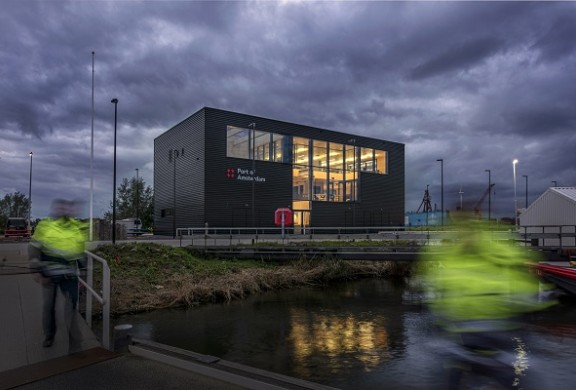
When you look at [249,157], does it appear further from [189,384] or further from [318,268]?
[189,384]

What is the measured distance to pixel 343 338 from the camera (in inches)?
353

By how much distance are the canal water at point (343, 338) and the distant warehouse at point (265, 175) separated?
20.8 meters

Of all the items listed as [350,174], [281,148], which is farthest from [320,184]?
[281,148]

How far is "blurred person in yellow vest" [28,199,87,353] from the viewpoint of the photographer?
510 centimetres

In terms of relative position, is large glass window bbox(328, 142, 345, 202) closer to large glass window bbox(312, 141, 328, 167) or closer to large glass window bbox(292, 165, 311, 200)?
large glass window bbox(312, 141, 328, 167)

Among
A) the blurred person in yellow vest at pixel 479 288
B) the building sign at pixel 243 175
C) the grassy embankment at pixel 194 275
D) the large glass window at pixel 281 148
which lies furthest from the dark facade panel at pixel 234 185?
the blurred person in yellow vest at pixel 479 288

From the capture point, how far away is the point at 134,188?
57.2 meters

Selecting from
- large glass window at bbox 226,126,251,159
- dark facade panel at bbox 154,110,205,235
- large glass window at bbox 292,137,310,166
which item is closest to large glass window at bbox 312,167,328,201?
large glass window at bbox 292,137,310,166

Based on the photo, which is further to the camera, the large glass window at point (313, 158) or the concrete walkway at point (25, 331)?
the large glass window at point (313, 158)

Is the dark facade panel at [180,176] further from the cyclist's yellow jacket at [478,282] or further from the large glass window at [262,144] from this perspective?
the cyclist's yellow jacket at [478,282]

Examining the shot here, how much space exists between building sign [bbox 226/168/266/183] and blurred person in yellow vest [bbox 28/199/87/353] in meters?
28.7

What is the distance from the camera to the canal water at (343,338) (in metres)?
6.66

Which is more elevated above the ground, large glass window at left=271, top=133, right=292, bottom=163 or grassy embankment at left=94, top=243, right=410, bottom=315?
large glass window at left=271, top=133, right=292, bottom=163

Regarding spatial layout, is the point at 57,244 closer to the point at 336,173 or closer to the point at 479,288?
the point at 479,288
